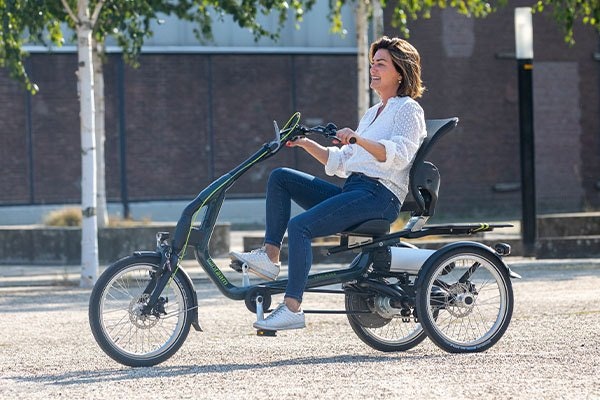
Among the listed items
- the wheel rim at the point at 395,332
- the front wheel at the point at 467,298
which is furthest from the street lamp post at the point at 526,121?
the front wheel at the point at 467,298

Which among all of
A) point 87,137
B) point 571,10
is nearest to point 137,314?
point 87,137

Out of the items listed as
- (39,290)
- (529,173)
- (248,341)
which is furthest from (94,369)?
(529,173)

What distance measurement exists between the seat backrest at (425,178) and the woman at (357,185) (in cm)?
6

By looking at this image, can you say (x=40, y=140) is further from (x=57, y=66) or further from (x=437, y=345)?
(x=437, y=345)

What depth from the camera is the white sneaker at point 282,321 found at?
754 cm

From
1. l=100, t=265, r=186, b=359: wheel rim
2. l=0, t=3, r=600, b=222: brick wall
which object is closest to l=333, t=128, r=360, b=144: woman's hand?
l=100, t=265, r=186, b=359: wheel rim

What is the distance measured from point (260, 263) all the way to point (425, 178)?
1.01 metres

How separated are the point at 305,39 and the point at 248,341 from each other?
906 inches

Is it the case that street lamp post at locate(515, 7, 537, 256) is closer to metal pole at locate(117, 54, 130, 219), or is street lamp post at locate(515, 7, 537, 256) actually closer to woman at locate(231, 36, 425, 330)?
woman at locate(231, 36, 425, 330)

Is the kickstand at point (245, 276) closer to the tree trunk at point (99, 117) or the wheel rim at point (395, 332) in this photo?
the wheel rim at point (395, 332)

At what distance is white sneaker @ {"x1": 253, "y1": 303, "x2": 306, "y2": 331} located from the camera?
7.54m

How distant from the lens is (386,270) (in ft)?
26.1

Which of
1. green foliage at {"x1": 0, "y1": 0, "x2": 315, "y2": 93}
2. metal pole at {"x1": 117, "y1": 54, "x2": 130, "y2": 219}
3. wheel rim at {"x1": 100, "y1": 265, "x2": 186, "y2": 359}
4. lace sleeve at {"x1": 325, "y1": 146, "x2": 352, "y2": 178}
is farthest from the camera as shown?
metal pole at {"x1": 117, "y1": 54, "x2": 130, "y2": 219}

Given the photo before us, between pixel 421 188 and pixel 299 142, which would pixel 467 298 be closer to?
pixel 421 188
